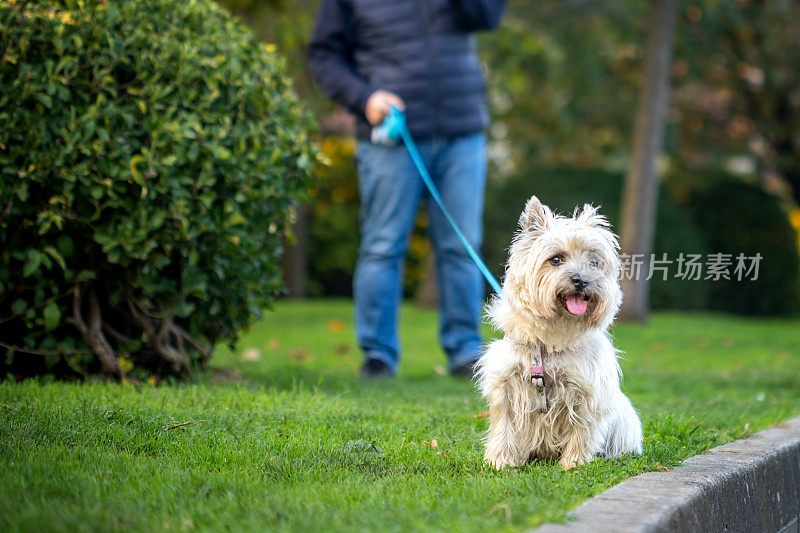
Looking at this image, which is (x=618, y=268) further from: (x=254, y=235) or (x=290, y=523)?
(x=254, y=235)

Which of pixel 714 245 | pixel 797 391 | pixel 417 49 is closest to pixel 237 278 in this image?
pixel 417 49

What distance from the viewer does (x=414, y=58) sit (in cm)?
624

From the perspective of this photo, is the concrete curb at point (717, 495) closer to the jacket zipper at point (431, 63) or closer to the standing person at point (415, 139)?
the standing person at point (415, 139)

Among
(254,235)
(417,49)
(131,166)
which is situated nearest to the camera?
(131,166)

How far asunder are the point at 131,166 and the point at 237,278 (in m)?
1.04

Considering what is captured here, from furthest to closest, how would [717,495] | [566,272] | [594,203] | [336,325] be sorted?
[594,203], [336,325], [566,272], [717,495]

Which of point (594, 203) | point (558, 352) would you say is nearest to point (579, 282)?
point (558, 352)

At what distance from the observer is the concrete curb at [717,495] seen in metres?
2.76

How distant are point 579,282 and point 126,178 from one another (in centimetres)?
254

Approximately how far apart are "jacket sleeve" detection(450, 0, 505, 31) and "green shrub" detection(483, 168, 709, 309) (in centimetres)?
929

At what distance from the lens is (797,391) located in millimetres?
6508

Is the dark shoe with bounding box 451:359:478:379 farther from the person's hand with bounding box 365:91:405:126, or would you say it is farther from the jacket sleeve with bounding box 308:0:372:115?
the jacket sleeve with bounding box 308:0:372:115

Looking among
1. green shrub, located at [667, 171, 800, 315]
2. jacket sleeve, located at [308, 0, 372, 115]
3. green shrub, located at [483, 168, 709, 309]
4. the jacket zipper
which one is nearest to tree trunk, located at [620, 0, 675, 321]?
green shrub, located at [483, 168, 709, 309]

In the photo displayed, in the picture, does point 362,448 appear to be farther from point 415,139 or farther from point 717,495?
point 415,139
